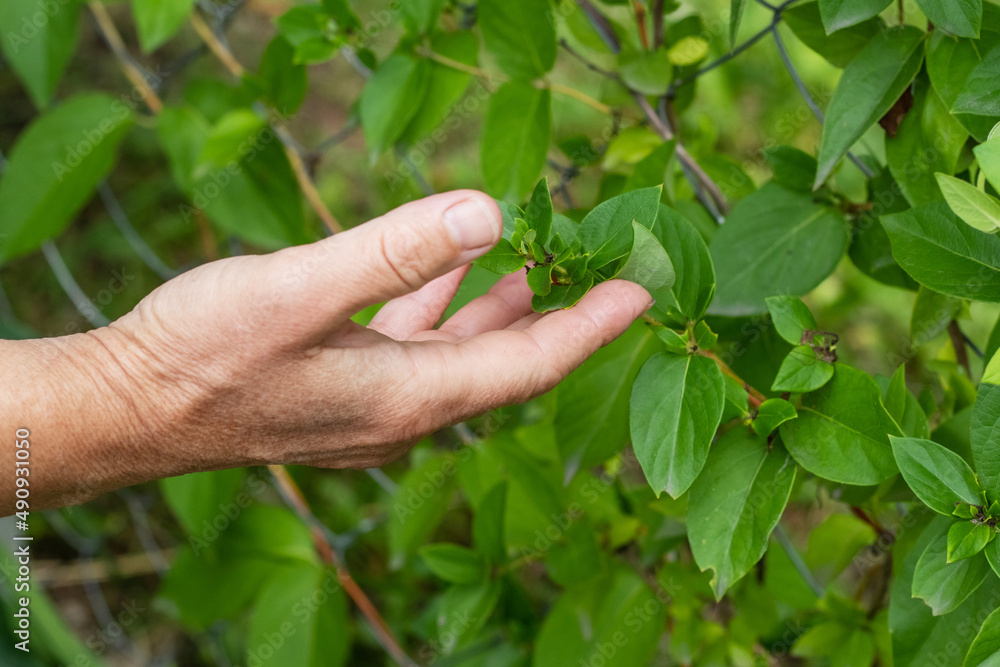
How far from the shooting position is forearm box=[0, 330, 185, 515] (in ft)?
1.77

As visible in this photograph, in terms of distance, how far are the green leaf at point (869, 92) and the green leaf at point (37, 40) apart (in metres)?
0.98

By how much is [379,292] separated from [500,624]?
644mm

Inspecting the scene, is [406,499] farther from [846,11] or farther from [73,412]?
[846,11]

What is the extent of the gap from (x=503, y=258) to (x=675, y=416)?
6.5 inches

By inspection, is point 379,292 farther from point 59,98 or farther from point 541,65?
point 59,98

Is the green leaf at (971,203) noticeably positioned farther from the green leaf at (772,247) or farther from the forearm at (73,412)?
the forearm at (73,412)

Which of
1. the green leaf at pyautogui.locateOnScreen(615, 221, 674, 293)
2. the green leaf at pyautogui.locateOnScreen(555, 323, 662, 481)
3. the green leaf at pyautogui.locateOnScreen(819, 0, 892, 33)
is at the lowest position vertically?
the green leaf at pyautogui.locateOnScreen(555, 323, 662, 481)

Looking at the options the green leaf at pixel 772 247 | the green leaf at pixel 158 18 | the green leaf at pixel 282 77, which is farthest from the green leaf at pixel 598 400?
the green leaf at pixel 158 18

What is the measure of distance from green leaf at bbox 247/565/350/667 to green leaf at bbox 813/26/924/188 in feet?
2.80

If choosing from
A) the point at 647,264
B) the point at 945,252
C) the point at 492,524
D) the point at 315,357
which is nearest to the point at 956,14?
the point at 945,252

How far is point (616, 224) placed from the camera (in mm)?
505

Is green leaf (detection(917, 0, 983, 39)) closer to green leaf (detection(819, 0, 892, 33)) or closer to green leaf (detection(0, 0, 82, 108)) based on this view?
green leaf (detection(819, 0, 892, 33))

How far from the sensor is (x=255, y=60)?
1.98m

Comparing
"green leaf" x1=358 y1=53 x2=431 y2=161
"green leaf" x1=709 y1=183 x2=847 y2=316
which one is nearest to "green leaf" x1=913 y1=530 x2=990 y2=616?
"green leaf" x1=709 y1=183 x2=847 y2=316
